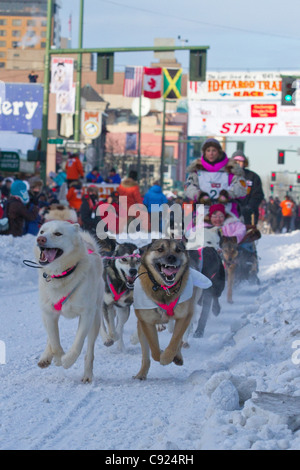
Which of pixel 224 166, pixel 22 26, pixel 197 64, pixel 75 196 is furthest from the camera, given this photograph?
A: pixel 22 26

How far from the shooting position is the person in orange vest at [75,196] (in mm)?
17803

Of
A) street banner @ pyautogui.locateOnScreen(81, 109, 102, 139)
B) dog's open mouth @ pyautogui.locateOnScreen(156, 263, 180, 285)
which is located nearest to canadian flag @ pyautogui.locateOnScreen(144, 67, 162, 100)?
street banner @ pyautogui.locateOnScreen(81, 109, 102, 139)

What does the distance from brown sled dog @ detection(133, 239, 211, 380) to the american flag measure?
95.7 ft

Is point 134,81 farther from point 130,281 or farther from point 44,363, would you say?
point 44,363

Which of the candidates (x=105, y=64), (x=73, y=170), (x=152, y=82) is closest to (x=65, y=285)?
(x=105, y=64)

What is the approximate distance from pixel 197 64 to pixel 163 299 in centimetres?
1306

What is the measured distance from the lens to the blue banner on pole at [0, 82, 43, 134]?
2722 cm

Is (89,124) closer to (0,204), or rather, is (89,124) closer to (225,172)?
(0,204)

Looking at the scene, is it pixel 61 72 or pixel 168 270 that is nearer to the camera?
pixel 168 270

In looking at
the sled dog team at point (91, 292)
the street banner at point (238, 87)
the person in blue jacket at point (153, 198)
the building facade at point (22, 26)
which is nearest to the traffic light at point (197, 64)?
the person in blue jacket at point (153, 198)

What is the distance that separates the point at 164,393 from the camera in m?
5.09

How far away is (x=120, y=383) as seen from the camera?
17.6 ft

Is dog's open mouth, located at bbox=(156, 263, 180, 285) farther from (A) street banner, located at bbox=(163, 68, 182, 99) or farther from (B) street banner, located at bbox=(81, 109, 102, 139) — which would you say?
(A) street banner, located at bbox=(163, 68, 182, 99)

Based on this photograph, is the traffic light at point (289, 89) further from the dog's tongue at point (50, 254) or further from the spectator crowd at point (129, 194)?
the dog's tongue at point (50, 254)
